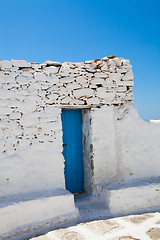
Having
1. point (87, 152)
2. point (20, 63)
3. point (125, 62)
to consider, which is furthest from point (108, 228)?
point (125, 62)

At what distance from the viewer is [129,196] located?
398cm

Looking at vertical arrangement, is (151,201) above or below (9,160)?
below

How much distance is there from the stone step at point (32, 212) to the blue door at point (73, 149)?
82cm

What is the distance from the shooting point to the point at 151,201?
13.5 feet

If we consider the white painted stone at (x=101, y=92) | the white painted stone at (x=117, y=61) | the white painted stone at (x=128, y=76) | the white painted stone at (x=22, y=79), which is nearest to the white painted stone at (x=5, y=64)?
the white painted stone at (x=22, y=79)

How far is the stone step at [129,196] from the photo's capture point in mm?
3883

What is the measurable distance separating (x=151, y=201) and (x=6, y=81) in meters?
3.27

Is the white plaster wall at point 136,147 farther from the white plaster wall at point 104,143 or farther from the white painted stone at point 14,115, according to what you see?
the white painted stone at point 14,115

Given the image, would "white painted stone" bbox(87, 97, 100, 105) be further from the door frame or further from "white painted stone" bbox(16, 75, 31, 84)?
"white painted stone" bbox(16, 75, 31, 84)

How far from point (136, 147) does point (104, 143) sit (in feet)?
2.22

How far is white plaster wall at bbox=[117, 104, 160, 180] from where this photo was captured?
4586 mm

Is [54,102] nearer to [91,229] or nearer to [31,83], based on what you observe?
[31,83]

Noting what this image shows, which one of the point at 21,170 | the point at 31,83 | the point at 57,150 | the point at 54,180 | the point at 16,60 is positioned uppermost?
the point at 16,60

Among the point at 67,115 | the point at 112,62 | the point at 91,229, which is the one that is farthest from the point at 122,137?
the point at 91,229
